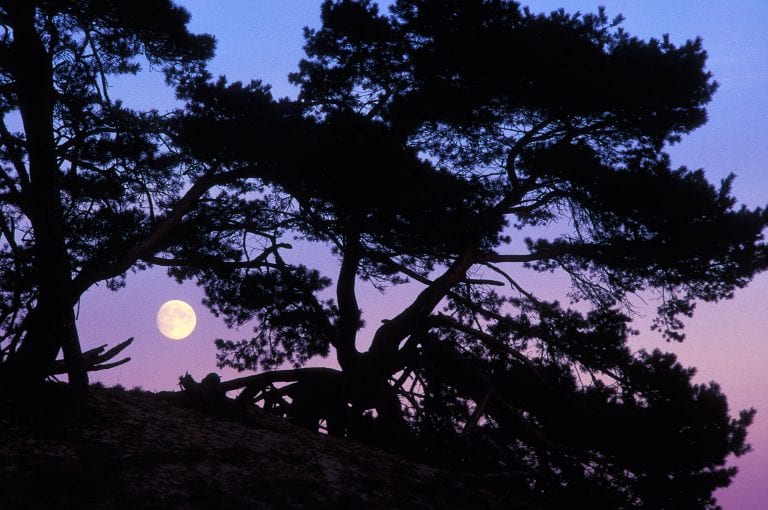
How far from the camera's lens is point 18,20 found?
705 centimetres

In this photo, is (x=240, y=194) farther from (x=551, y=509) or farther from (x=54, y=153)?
(x=551, y=509)

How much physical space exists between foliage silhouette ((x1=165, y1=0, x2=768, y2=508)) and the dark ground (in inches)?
69.8

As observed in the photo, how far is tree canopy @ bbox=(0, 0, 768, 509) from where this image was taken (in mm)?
8000

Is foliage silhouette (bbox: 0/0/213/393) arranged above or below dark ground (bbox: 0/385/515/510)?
above

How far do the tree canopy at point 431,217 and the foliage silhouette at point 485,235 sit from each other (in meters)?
0.04

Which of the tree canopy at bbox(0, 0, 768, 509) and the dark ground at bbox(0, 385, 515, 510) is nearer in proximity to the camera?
the dark ground at bbox(0, 385, 515, 510)

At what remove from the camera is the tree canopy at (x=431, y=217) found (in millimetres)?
8000

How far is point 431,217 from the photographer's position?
835 cm

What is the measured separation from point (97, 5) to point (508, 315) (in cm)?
799

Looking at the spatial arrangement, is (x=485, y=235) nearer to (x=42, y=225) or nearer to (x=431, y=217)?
(x=431, y=217)

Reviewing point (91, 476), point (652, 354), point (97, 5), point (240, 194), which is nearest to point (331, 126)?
point (240, 194)

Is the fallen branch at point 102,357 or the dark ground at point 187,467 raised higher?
the fallen branch at point 102,357

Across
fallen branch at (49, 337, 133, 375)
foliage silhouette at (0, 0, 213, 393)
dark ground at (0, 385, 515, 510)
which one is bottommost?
dark ground at (0, 385, 515, 510)

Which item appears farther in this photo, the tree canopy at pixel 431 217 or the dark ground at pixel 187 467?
the tree canopy at pixel 431 217
